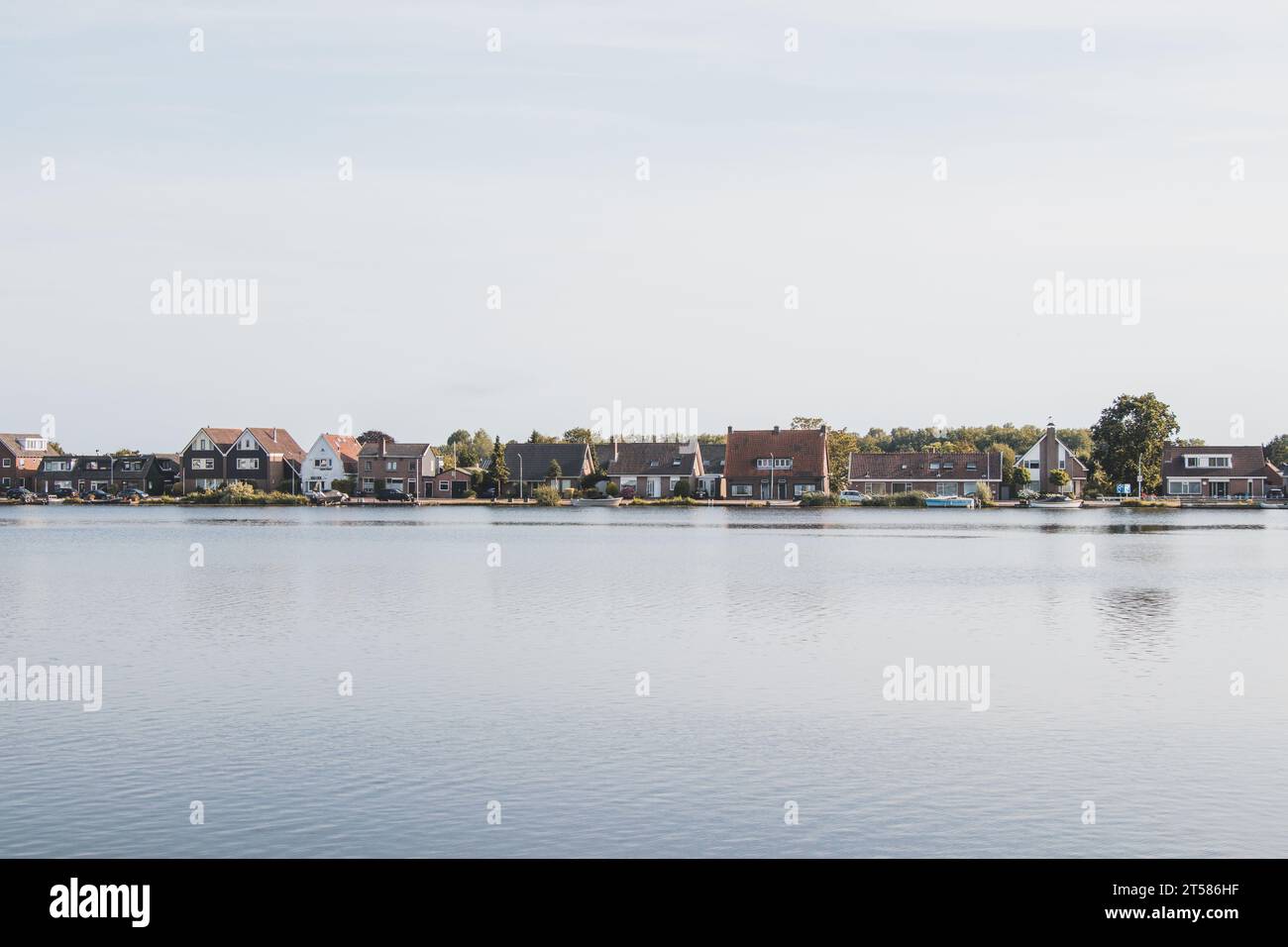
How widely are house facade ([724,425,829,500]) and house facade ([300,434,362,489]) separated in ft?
128

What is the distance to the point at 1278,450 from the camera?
153000 mm

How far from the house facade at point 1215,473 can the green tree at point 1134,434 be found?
21.7 ft

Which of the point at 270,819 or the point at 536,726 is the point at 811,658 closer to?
the point at 536,726

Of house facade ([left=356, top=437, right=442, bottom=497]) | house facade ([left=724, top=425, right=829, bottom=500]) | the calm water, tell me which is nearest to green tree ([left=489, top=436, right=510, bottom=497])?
house facade ([left=356, top=437, right=442, bottom=497])

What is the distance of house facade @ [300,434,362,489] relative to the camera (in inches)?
5197

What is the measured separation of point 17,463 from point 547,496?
69.0 m

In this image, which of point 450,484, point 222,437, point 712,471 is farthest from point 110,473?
point 712,471

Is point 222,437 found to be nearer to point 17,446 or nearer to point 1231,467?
point 17,446

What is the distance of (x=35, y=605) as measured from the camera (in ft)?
116

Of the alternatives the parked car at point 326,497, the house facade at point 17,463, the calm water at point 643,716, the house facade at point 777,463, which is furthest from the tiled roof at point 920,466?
the house facade at point 17,463

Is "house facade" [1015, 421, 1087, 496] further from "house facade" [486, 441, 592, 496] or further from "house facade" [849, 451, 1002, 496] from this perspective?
"house facade" [486, 441, 592, 496]
